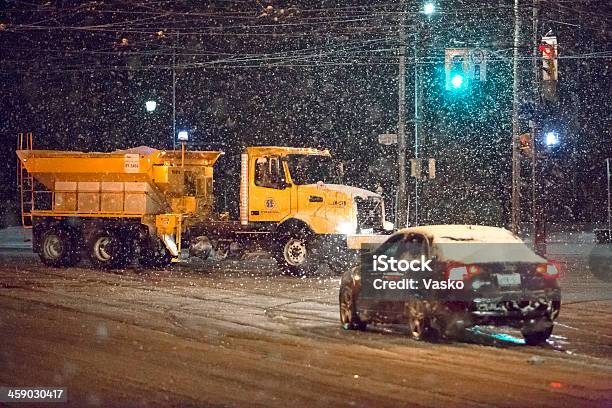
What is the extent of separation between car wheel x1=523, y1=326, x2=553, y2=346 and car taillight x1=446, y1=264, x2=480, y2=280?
1136 millimetres

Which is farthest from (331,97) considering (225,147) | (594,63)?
(594,63)

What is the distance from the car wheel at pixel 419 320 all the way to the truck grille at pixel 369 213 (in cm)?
1126

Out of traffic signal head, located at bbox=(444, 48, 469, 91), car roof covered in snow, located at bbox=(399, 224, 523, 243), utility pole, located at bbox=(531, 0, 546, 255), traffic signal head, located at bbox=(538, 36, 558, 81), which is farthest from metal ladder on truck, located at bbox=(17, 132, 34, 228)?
car roof covered in snow, located at bbox=(399, 224, 523, 243)

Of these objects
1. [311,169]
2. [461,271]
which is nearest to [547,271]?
[461,271]

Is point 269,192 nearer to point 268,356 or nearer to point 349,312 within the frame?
point 349,312

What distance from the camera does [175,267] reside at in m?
27.6

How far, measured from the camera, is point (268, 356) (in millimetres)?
11391

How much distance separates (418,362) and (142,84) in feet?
169

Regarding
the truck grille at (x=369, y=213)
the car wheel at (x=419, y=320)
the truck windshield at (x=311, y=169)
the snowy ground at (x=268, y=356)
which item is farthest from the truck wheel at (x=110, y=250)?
the car wheel at (x=419, y=320)

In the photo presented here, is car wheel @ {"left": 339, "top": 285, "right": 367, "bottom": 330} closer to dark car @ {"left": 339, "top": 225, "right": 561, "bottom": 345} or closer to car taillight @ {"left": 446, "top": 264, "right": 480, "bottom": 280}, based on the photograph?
dark car @ {"left": 339, "top": 225, "right": 561, "bottom": 345}

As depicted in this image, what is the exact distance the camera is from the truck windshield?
2470cm

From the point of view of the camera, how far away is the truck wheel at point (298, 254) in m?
24.4

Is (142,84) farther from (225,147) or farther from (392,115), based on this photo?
(392,115)

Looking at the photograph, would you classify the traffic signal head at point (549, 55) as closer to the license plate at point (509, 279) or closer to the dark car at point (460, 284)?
the dark car at point (460, 284)
